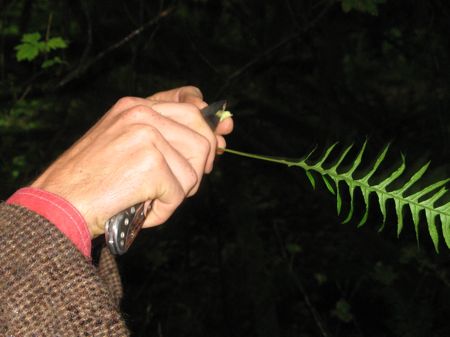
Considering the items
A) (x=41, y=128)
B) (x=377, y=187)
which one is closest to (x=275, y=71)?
(x=41, y=128)

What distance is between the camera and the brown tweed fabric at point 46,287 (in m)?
1.03

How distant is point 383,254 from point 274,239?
129cm

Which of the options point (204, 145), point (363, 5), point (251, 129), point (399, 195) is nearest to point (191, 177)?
point (204, 145)

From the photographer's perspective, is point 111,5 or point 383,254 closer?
point 383,254

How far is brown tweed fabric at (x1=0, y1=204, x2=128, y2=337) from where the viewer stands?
3.39 ft

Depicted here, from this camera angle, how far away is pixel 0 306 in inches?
40.9

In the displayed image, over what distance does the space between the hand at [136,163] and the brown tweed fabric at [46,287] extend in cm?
10

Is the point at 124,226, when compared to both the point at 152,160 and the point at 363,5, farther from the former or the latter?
the point at 363,5

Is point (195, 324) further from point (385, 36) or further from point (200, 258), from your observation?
point (385, 36)

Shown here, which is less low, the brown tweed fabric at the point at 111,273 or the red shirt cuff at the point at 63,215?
the red shirt cuff at the point at 63,215

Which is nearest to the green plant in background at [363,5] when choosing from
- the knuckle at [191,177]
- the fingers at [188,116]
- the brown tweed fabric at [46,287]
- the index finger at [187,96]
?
the index finger at [187,96]

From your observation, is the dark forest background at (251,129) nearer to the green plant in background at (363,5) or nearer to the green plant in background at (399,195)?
the green plant in background at (363,5)

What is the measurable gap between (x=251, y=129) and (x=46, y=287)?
2325mm

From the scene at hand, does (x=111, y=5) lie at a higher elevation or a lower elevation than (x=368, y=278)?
higher
